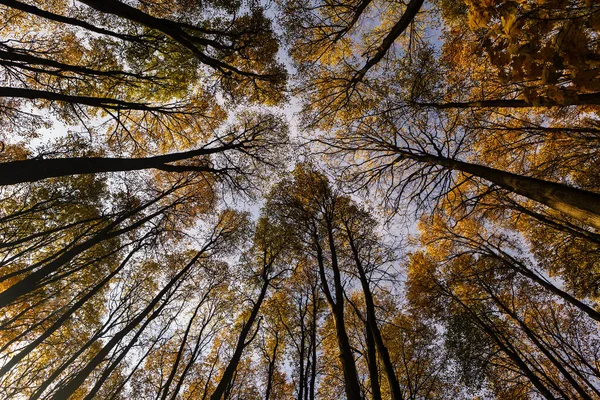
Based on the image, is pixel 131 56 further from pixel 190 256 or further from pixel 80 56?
pixel 190 256

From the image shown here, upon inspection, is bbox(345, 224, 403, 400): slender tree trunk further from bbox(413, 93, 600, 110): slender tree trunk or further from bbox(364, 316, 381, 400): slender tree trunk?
bbox(413, 93, 600, 110): slender tree trunk

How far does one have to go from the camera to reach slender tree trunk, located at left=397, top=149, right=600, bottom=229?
283 centimetres

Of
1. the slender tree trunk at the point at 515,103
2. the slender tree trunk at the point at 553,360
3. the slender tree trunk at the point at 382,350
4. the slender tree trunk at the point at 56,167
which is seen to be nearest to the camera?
the slender tree trunk at the point at 515,103

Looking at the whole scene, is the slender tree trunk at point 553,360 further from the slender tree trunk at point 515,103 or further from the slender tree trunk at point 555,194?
the slender tree trunk at point 515,103

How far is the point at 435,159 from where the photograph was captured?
578 centimetres

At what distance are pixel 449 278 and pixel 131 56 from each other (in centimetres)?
1542

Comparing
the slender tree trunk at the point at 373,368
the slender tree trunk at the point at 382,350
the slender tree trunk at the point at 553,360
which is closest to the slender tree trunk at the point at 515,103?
the slender tree trunk at the point at 382,350

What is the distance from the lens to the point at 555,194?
331cm

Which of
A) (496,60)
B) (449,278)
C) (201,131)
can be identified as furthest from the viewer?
(449,278)

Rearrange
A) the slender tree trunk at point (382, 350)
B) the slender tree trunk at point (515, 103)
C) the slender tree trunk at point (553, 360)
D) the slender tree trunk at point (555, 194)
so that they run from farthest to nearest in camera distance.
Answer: the slender tree trunk at point (553, 360) < the slender tree trunk at point (382, 350) < the slender tree trunk at point (555, 194) < the slender tree trunk at point (515, 103)

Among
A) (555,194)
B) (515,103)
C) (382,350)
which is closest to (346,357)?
(382,350)

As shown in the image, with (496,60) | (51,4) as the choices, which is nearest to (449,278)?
(496,60)

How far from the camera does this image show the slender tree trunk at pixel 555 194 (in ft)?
9.30

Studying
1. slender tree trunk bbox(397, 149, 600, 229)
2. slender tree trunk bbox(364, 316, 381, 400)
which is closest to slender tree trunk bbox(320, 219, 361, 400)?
slender tree trunk bbox(364, 316, 381, 400)
